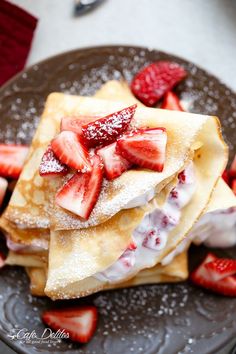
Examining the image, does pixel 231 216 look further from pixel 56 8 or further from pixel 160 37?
pixel 56 8

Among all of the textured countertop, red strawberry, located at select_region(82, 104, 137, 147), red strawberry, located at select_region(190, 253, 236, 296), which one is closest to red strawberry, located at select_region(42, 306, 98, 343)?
red strawberry, located at select_region(190, 253, 236, 296)

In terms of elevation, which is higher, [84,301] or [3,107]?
[3,107]

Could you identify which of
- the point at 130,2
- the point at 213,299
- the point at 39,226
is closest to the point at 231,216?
the point at 213,299

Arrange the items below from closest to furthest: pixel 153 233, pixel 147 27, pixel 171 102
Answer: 1. pixel 153 233
2. pixel 171 102
3. pixel 147 27

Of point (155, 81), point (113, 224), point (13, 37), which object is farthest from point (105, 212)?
point (13, 37)

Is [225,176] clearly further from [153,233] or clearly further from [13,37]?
[13,37]

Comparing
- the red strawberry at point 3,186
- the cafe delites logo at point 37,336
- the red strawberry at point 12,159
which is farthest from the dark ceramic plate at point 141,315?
the red strawberry at point 3,186
